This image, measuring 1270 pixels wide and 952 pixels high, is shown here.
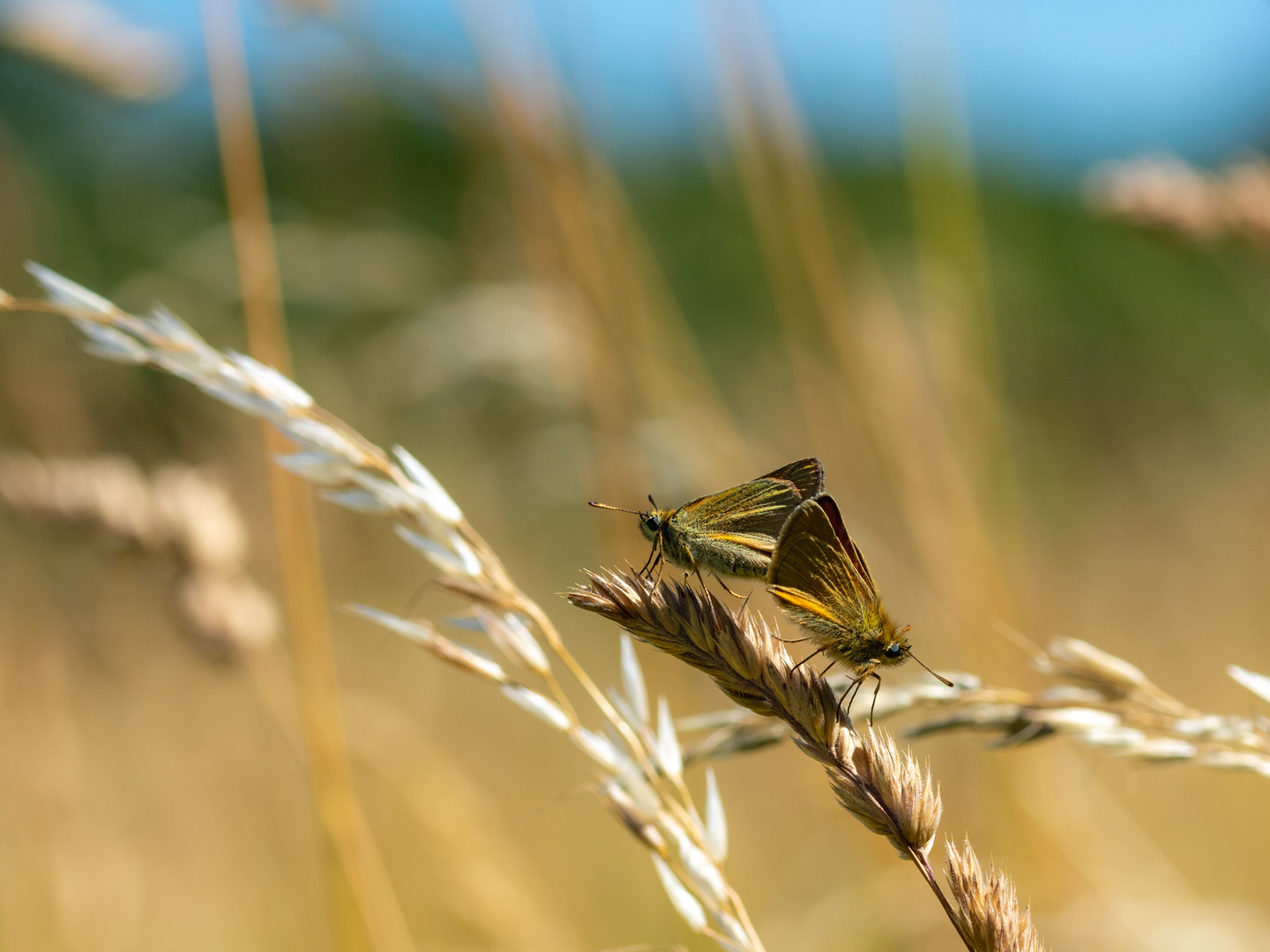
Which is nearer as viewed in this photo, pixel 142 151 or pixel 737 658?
pixel 737 658

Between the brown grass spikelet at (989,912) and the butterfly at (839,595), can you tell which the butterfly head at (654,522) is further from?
the brown grass spikelet at (989,912)

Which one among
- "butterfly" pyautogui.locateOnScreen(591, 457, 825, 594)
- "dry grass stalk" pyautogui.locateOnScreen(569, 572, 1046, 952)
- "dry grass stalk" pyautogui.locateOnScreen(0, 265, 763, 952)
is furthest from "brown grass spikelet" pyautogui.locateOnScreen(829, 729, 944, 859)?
"butterfly" pyautogui.locateOnScreen(591, 457, 825, 594)

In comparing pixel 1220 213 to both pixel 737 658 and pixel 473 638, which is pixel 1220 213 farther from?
pixel 473 638

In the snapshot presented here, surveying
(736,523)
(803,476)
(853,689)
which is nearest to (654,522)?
(736,523)

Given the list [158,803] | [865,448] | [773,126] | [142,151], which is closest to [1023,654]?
[865,448]

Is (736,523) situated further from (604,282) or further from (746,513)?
(604,282)
